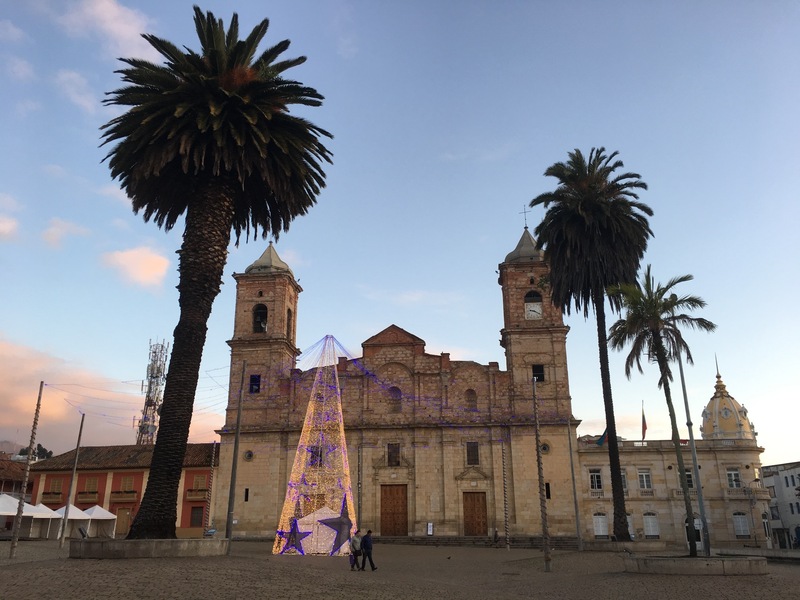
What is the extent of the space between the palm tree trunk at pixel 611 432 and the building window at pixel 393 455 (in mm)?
18571

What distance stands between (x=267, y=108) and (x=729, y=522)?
46.6m

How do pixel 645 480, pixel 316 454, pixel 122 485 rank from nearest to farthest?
pixel 316 454 → pixel 645 480 → pixel 122 485

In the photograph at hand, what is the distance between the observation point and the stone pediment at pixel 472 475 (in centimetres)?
4666

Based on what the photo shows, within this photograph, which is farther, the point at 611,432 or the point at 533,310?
the point at 533,310

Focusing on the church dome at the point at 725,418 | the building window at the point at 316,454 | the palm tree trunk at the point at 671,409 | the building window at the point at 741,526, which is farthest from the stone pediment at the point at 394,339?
the church dome at the point at 725,418

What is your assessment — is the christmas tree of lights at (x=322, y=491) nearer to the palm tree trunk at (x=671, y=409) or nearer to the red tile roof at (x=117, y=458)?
the palm tree trunk at (x=671, y=409)

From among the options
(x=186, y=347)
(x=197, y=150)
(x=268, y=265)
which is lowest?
(x=186, y=347)

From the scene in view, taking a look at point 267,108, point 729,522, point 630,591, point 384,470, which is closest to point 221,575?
point 630,591

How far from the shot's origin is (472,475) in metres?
46.8

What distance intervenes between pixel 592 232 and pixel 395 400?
857 inches

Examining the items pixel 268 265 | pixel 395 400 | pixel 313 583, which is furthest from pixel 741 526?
pixel 313 583

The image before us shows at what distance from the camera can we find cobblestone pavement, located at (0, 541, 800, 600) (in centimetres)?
1321

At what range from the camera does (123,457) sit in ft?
188

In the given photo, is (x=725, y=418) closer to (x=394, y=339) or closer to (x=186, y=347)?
(x=394, y=339)
